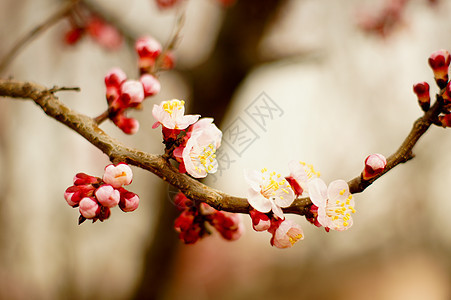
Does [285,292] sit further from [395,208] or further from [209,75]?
[209,75]

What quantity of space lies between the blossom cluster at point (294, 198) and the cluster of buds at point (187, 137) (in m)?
0.08

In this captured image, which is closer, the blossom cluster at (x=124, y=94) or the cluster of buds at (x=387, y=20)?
the blossom cluster at (x=124, y=94)

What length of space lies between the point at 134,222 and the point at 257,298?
1591 mm

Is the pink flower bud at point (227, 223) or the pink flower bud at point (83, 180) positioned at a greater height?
the pink flower bud at point (83, 180)

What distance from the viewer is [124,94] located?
2.62 feet

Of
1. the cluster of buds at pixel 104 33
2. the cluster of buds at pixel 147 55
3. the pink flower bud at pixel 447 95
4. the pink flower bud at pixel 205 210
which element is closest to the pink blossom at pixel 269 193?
the pink flower bud at pixel 205 210

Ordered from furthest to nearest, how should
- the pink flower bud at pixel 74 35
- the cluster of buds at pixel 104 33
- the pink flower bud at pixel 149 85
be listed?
the cluster of buds at pixel 104 33 → the pink flower bud at pixel 74 35 → the pink flower bud at pixel 149 85

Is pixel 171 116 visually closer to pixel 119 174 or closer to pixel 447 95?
pixel 119 174

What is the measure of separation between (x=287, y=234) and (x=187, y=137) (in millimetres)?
249

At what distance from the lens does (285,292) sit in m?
4.07

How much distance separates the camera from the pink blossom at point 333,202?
25.2 inches

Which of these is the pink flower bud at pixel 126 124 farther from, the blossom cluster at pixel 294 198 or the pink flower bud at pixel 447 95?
the pink flower bud at pixel 447 95

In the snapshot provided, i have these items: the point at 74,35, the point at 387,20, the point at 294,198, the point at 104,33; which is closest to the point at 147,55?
the point at 294,198

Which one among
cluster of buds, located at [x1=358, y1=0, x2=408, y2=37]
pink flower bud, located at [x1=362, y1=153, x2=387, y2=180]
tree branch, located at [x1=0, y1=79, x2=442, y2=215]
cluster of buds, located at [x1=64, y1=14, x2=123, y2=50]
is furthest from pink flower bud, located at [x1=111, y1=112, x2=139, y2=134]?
cluster of buds, located at [x1=358, y1=0, x2=408, y2=37]
